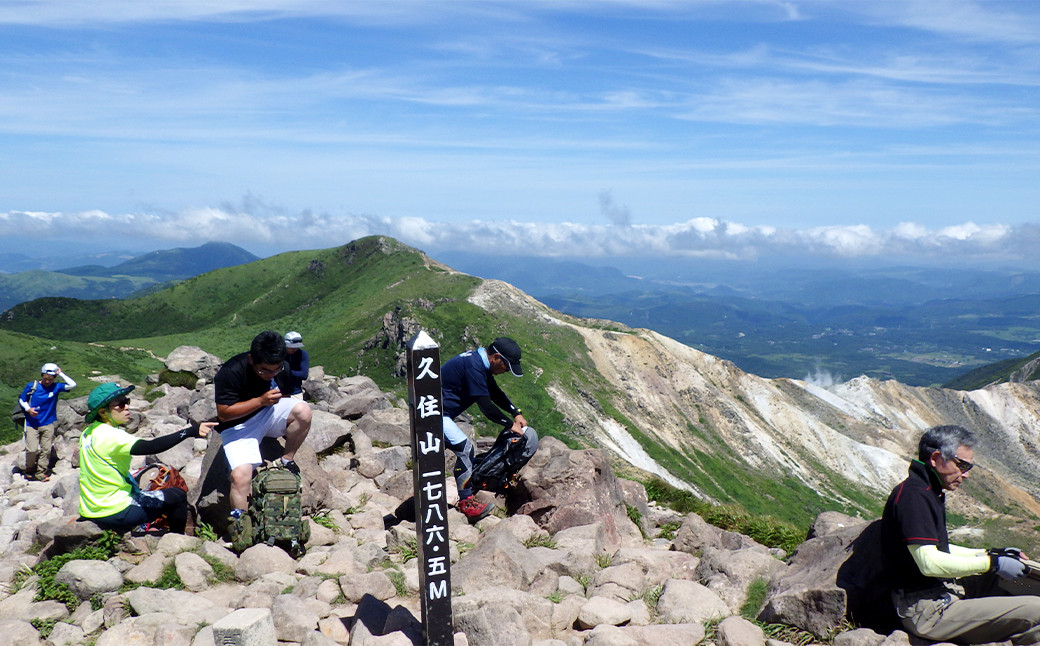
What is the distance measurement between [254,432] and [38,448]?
42.6 ft

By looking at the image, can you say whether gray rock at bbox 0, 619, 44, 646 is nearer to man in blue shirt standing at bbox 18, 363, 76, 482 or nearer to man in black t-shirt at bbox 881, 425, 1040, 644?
man in black t-shirt at bbox 881, 425, 1040, 644

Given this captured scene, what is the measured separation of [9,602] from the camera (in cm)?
911

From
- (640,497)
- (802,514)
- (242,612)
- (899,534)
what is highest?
(899,534)

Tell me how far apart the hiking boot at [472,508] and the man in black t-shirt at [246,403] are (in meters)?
4.04

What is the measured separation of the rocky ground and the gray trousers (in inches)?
14.0

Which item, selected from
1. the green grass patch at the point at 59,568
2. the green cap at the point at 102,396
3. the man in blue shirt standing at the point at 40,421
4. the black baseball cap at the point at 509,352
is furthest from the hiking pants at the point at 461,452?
the man in blue shirt standing at the point at 40,421

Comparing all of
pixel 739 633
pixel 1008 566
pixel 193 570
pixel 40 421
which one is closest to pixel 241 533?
pixel 193 570

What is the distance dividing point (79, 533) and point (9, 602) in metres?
1.26

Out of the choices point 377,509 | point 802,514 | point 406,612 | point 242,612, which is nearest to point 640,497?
point 377,509

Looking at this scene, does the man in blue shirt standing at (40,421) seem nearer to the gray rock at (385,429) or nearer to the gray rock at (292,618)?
the gray rock at (385,429)

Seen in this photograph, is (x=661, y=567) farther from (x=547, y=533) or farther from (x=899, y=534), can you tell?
(x=899, y=534)

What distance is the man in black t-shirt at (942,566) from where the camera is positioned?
7613 mm

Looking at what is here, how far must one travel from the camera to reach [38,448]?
19.6m

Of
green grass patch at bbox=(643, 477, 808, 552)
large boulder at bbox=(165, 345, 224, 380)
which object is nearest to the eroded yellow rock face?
large boulder at bbox=(165, 345, 224, 380)
